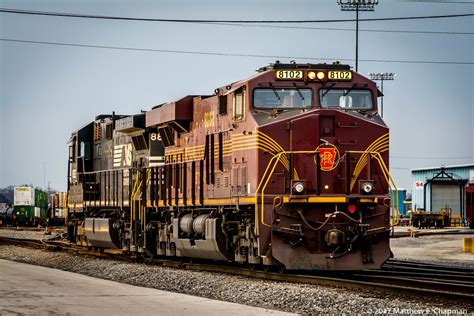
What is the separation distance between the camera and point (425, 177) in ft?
244

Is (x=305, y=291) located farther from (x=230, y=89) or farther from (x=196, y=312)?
(x=230, y=89)

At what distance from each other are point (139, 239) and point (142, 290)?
29.1 ft

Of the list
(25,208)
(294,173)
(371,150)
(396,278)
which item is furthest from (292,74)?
(25,208)

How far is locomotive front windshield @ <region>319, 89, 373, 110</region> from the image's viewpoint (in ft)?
57.9

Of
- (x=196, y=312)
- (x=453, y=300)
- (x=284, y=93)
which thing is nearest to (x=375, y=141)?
(x=284, y=93)

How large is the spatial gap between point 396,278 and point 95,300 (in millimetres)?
5690

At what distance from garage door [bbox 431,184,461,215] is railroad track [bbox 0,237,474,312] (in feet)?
170

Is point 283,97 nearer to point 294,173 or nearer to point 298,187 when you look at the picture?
point 294,173

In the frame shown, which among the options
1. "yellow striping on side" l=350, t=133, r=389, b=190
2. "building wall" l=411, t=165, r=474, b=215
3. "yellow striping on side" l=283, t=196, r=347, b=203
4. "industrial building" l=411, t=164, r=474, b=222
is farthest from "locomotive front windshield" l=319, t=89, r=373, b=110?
"building wall" l=411, t=165, r=474, b=215

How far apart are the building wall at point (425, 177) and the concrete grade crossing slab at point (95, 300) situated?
58012 mm

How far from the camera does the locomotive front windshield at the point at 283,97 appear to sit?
17.6 m

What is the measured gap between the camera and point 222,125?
1925cm

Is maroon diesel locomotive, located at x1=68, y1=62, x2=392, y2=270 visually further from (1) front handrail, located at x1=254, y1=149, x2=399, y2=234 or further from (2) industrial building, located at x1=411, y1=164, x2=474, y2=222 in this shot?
(2) industrial building, located at x1=411, y1=164, x2=474, y2=222

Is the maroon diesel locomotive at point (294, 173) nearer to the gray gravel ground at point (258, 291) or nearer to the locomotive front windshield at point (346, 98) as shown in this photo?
the locomotive front windshield at point (346, 98)
